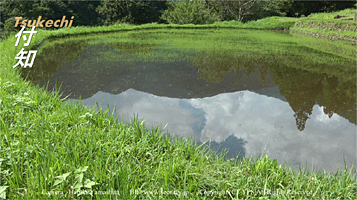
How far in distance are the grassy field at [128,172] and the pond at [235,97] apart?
1.07 ft

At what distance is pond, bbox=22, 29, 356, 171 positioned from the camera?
227 cm

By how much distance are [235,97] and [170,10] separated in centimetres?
2492

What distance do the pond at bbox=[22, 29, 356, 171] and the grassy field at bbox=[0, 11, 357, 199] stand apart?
33 centimetres

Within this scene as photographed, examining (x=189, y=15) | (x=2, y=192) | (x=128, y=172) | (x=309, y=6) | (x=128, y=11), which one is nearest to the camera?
(x=2, y=192)

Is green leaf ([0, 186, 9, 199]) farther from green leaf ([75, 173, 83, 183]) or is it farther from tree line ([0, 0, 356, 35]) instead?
tree line ([0, 0, 356, 35])

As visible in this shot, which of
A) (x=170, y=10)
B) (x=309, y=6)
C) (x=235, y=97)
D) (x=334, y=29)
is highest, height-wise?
(x=309, y=6)

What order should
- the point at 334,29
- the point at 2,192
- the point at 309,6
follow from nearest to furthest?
the point at 2,192 < the point at 334,29 < the point at 309,6

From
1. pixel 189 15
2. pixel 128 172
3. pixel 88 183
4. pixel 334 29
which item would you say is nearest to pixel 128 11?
pixel 189 15

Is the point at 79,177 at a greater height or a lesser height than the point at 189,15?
lesser

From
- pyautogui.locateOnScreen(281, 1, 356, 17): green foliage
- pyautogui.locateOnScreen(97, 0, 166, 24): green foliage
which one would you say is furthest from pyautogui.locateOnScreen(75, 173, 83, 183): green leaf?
pyautogui.locateOnScreen(97, 0, 166, 24): green foliage

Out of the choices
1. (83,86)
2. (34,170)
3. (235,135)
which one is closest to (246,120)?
(235,135)

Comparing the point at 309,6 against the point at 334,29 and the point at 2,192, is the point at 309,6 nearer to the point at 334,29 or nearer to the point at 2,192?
the point at 334,29

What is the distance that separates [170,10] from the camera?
26.3 meters

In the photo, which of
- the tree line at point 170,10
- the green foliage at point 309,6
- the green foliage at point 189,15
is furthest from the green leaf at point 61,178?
the green foliage at point 309,6
